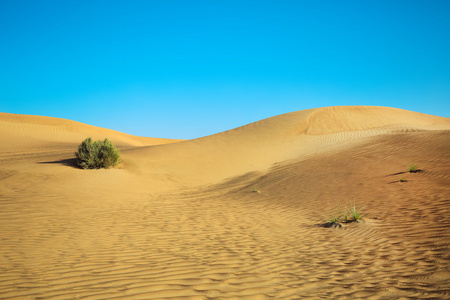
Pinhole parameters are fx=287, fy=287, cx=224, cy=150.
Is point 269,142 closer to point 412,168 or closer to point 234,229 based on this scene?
point 412,168

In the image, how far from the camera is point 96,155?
14.0 metres

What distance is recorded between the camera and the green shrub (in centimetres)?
1385

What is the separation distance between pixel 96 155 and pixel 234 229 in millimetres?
9609

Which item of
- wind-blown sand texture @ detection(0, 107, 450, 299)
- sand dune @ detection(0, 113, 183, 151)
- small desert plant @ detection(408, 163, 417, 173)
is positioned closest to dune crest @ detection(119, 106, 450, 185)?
wind-blown sand texture @ detection(0, 107, 450, 299)

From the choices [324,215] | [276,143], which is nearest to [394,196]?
[324,215]

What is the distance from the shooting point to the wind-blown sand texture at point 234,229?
376 cm

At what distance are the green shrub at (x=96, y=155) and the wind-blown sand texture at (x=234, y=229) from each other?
2.10 ft

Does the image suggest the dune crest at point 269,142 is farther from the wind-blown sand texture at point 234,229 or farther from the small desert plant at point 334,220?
the small desert plant at point 334,220

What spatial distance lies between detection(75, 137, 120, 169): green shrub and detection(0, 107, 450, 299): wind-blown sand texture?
25.2 inches

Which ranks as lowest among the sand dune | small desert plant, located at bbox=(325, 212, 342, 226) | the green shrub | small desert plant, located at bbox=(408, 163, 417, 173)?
small desert plant, located at bbox=(325, 212, 342, 226)

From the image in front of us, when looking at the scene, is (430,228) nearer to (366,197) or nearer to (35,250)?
(366,197)

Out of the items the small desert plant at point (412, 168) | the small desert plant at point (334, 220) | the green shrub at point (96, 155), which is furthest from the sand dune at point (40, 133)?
the small desert plant at point (412, 168)

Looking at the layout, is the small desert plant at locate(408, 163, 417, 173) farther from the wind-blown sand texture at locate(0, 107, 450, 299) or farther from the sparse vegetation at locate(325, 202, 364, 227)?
the sparse vegetation at locate(325, 202, 364, 227)

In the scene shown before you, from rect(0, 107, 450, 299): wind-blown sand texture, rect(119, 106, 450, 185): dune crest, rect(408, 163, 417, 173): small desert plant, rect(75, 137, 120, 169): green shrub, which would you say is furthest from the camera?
rect(119, 106, 450, 185): dune crest
